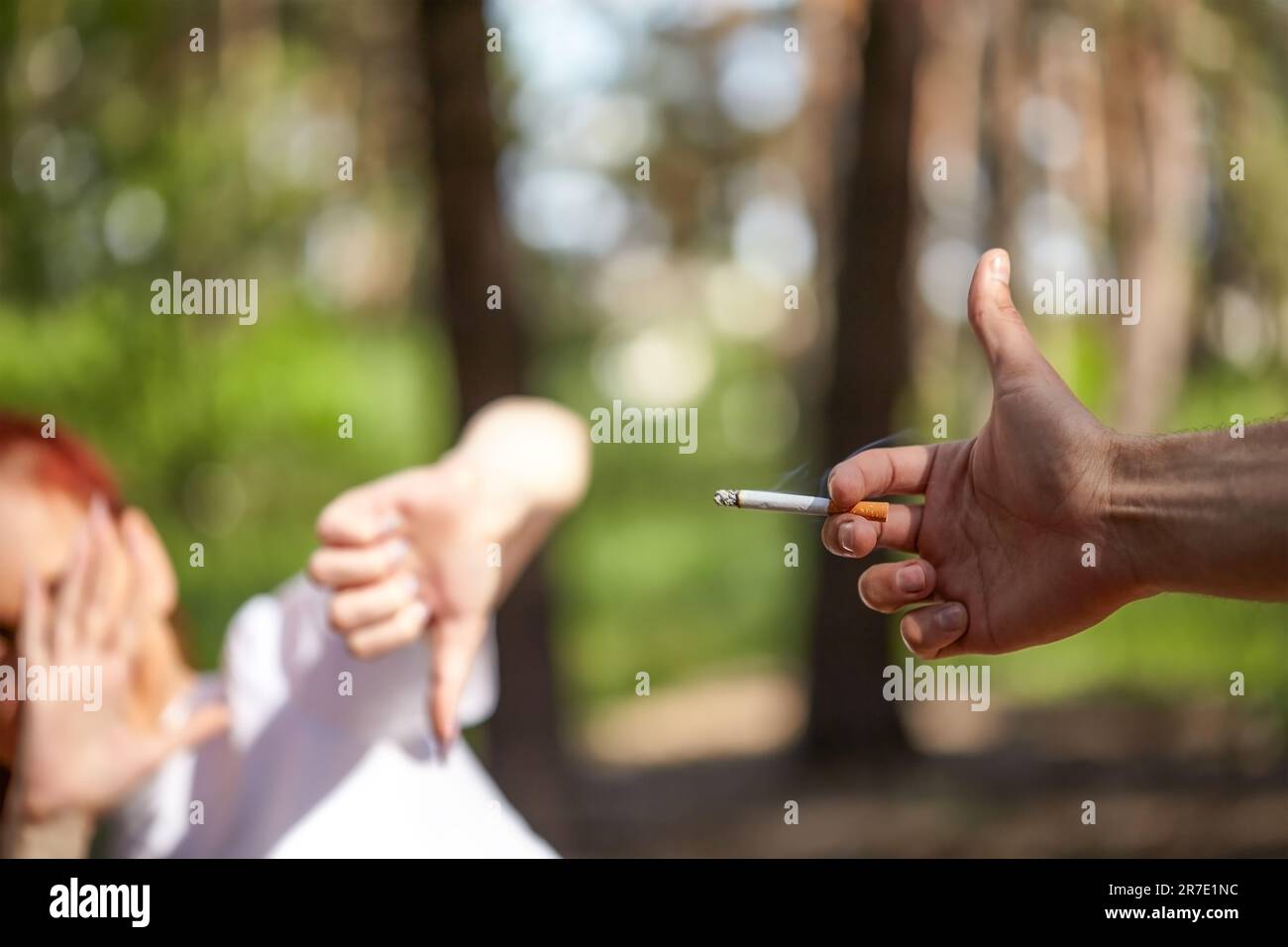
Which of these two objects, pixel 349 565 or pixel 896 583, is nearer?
pixel 896 583

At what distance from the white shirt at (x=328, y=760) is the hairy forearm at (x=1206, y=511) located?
3.28 feet

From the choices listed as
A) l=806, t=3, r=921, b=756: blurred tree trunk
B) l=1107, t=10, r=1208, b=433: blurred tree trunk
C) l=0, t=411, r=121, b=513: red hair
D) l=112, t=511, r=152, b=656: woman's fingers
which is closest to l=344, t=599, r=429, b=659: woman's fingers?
l=112, t=511, r=152, b=656: woman's fingers

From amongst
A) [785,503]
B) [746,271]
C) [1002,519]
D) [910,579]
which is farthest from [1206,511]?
[746,271]

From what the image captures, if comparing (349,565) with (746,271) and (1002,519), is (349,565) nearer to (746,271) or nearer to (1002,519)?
(1002,519)

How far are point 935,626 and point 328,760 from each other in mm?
933

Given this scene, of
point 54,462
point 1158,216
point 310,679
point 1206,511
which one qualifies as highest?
point 1158,216

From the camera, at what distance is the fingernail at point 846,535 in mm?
1357

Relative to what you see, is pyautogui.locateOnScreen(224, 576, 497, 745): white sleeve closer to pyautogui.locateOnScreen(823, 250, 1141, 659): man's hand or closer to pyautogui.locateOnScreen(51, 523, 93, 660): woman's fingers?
pyautogui.locateOnScreen(51, 523, 93, 660): woman's fingers

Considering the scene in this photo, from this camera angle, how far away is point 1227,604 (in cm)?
390

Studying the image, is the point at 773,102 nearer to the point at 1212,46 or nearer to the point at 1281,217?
the point at 1212,46

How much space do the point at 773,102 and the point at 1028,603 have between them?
17.6 ft

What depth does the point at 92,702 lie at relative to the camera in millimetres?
1839

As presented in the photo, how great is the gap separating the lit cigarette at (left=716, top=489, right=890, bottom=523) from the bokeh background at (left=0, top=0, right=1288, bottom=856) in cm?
216
